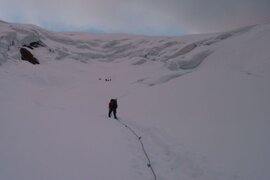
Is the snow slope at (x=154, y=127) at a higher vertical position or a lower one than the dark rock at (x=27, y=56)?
lower

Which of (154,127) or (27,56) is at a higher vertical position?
(27,56)

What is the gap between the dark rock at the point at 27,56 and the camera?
4164 cm

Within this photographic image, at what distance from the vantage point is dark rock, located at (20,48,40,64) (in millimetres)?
41644

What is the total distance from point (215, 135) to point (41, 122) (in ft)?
21.4

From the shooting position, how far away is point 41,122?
1199cm

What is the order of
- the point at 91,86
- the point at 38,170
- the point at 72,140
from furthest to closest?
1. the point at 91,86
2. the point at 72,140
3. the point at 38,170

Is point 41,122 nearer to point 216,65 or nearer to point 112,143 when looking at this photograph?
point 112,143

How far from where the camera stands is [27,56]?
42125 mm

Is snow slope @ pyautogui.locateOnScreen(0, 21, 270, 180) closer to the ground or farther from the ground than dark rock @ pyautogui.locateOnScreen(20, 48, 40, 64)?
closer to the ground

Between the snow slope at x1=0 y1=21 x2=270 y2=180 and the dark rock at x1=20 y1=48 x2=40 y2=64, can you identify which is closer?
the snow slope at x1=0 y1=21 x2=270 y2=180

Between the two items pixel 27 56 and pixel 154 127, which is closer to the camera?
pixel 154 127

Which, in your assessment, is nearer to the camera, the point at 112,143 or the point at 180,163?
the point at 180,163

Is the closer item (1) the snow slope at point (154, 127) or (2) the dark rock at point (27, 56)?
(1) the snow slope at point (154, 127)

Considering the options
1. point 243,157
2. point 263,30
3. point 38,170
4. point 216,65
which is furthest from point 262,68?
point 38,170
